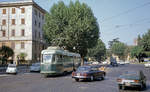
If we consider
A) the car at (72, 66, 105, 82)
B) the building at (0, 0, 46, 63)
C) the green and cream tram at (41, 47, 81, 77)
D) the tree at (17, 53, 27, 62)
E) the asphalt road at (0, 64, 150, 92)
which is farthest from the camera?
the building at (0, 0, 46, 63)

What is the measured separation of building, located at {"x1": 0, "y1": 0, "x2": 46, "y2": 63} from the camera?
59.3 metres

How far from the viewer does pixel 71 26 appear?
46969mm

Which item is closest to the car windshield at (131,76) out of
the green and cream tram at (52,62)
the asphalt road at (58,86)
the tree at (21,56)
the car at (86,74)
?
the asphalt road at (58,86)

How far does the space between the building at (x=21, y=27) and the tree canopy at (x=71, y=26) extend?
1029 centimetres

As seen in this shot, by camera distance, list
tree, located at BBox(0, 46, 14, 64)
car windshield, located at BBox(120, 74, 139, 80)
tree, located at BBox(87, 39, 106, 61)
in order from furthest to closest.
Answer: tree, located at BBox(87, 39, 106, 61)
tree, located at BBox(0, 46, 14, 64)
car windshield, located at BBox(120, 74, 139, 80)

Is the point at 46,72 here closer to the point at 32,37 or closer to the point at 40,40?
the point at 32,37

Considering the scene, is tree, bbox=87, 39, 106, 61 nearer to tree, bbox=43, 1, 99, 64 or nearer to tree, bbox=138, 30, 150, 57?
tree, bbox=138, 30, 150, 57

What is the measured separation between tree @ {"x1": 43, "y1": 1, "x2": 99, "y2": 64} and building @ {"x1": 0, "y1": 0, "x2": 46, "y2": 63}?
10300 millimetres

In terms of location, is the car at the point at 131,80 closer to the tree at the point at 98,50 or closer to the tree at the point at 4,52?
the tree at the point at 4,52

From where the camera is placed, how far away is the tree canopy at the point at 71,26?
46688mm

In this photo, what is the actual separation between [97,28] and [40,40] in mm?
21684

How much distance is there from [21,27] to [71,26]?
782 inches

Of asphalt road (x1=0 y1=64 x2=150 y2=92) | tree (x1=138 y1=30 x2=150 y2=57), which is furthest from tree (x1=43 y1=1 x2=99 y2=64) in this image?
tree (x1=138 y1=30 x2=150 y2=57)

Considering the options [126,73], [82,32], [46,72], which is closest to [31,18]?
[82,32]
